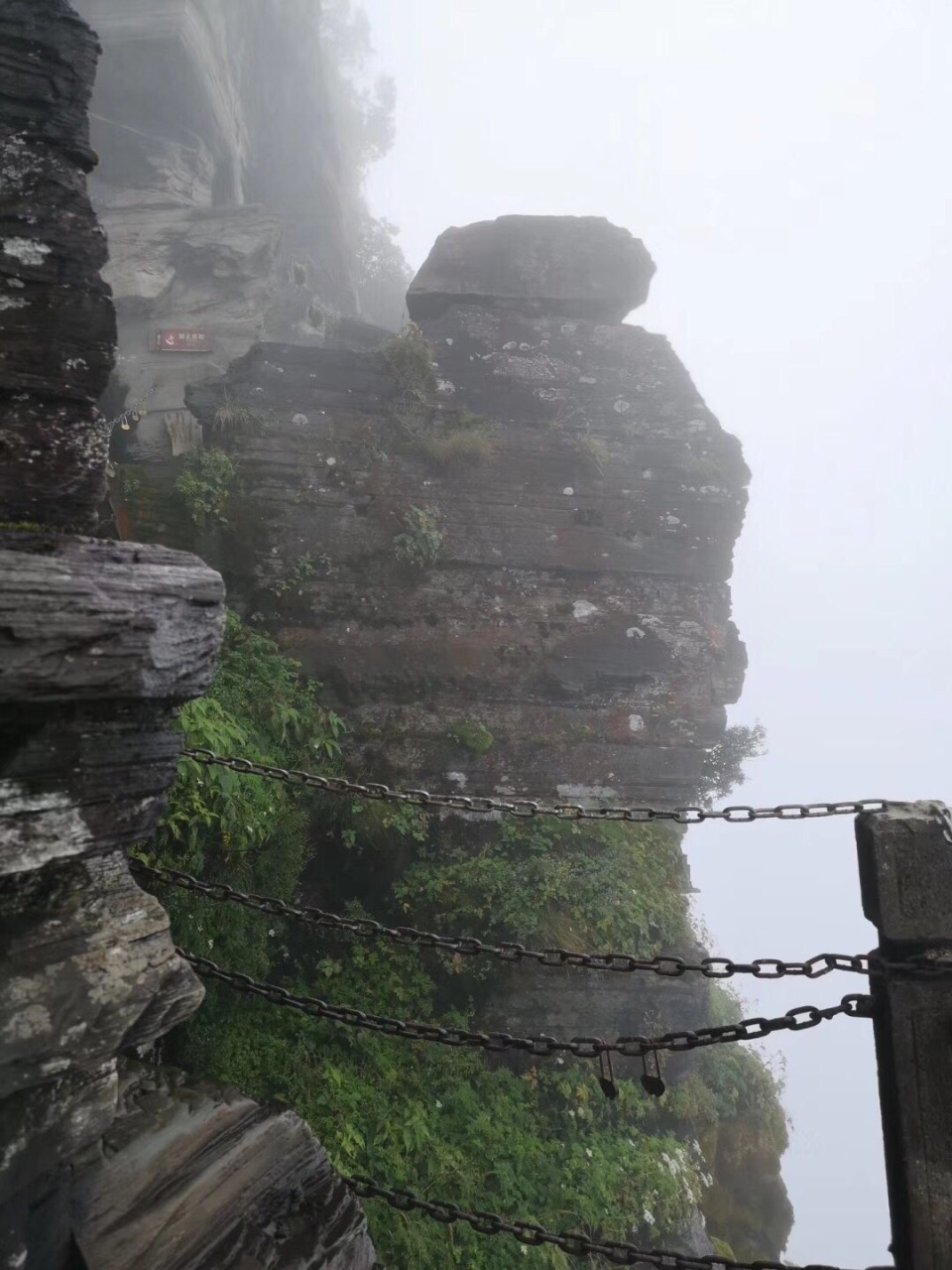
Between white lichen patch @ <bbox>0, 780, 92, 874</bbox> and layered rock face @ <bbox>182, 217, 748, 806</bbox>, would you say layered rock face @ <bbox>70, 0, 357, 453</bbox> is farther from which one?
white lichen patch @ <bbox>0, 780, 92, 874</bbox>

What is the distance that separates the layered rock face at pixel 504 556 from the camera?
8.34 meters

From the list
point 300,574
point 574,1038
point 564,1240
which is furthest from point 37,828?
point 300,574

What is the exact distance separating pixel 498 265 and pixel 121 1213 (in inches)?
496

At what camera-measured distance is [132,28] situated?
15.8 meters

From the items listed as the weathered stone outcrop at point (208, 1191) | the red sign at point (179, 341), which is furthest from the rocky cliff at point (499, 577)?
the red sign at point (179, 341)

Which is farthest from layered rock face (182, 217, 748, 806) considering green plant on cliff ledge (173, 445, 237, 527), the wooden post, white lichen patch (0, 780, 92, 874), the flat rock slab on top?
white lichen patch (0, 780, 92, 874)

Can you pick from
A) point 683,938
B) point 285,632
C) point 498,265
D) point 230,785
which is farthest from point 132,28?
point 683,938

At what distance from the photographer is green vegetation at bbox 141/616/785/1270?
16.9 ft

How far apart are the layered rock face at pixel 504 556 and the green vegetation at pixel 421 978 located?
2.61 ft

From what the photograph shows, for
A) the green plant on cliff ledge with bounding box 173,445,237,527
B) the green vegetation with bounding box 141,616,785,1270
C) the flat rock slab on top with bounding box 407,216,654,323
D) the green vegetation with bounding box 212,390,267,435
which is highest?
the flat rock slab on top with bounding box 407,216,654,323

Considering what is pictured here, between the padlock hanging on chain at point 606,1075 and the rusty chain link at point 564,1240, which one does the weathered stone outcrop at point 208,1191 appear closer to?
the rusty chain link at point 564,1240

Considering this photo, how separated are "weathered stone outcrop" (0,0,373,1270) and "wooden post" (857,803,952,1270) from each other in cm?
201

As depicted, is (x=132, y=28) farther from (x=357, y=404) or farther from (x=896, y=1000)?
(x=896, y=1000)

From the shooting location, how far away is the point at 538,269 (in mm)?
11867
